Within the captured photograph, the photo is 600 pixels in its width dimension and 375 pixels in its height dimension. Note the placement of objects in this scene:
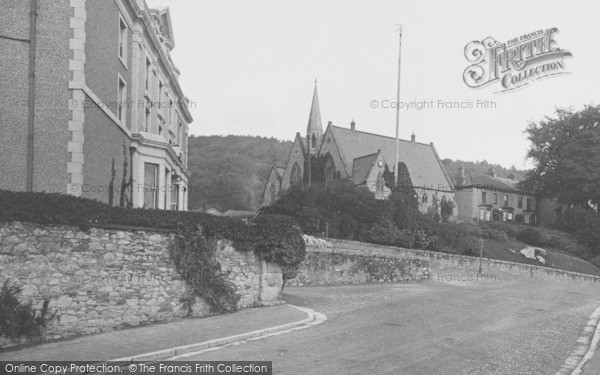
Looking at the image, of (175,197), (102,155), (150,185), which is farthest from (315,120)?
(102,155)

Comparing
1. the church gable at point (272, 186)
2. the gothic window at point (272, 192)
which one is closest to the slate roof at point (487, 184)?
the church gable at point (272, 186)

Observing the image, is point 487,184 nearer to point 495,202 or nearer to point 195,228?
point 495,202

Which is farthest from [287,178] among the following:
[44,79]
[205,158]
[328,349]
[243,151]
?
[328,349]

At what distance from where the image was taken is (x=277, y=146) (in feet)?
355

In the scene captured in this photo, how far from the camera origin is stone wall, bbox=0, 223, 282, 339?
9742 mm

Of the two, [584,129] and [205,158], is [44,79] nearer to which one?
[584,129]

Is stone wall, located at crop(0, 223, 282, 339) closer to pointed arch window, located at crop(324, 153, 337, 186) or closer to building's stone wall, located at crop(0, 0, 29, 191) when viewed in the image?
building's stone wall, located at crop(0, 0, 29, 191)

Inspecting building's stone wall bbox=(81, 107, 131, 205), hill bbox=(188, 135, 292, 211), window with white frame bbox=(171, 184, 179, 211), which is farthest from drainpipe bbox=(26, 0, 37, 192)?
hill bbox=(188, 135, 292, 211)

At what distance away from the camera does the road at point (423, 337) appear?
8.56m

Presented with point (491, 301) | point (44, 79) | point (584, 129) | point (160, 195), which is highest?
point (584, 129)

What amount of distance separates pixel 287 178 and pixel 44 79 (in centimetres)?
5439

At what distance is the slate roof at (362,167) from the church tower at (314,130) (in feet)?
29.9

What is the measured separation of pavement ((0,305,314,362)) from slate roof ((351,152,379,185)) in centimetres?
4101

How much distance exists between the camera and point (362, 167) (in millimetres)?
55531
